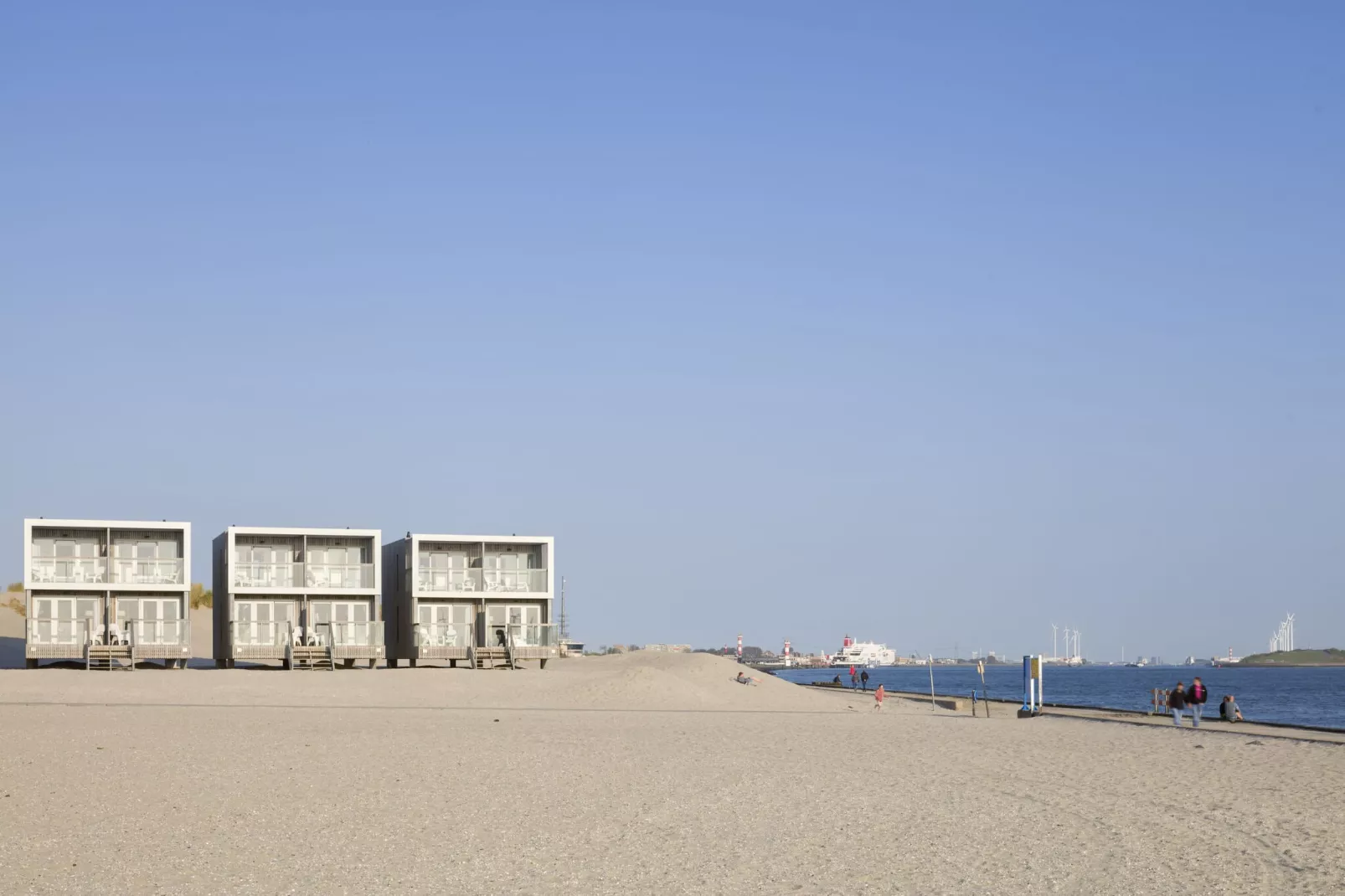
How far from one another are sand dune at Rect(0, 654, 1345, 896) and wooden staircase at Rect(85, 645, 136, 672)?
14679 mm

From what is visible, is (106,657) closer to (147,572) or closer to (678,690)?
(147,572)

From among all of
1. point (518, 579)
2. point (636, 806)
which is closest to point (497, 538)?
point (518, 579)

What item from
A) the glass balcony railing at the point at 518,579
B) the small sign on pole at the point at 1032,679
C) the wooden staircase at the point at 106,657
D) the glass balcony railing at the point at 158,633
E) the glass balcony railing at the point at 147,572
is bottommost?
the small sign on pole at the point at 1032,679

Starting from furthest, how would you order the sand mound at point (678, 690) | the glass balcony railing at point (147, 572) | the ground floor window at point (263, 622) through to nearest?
the ground floor window at point (263, 622) < the glass balcony railing at point (147, 572) < the sand mound at point (678, 690)

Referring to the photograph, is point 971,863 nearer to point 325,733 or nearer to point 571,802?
point 571,802

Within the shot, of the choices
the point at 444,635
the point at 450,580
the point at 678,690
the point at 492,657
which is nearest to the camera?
the point at 678,690

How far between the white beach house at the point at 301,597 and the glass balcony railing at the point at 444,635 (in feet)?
5.82

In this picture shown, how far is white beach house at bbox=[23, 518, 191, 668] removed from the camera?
46.9 meters

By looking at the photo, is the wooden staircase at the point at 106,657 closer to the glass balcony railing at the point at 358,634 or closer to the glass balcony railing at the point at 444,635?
the glass balcony railing at the point at 358,634

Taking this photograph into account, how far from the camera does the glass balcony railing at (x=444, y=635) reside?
51.8 m

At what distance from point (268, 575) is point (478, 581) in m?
7.68

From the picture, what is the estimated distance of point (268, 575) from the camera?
167ft

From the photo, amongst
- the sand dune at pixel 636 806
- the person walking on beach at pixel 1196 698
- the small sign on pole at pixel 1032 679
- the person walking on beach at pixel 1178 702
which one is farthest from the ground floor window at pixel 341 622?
the person walking on beach at pixel 1196 698

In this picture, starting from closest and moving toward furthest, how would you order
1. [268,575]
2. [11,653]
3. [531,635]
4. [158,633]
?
[158,633], [268,575], [531,635], [11,653]
